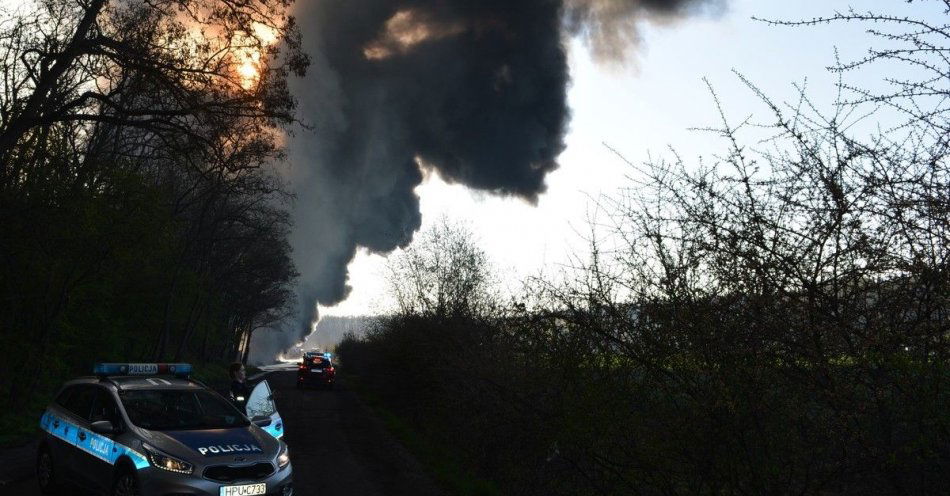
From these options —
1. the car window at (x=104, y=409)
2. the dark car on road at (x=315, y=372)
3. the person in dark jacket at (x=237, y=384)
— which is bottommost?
the car window at (x=104, y=409)

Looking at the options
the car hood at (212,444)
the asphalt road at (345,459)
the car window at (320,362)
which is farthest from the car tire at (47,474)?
the car window at (320,362)

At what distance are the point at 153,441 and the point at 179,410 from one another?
116cm

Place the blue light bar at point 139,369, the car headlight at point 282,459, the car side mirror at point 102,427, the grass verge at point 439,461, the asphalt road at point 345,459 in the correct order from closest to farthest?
1. the car side mirror at point 102,427
2. the car headlight at point 282,459
3. the blue light bar at point 139,369
4. the asphalt road at point 345,459
5. the grass verge at point 439,461

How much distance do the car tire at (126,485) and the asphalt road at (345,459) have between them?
2413 millimetres

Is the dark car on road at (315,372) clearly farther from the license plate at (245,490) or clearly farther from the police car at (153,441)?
the license plate at (245,490)

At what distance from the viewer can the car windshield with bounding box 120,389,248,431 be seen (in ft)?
29.2

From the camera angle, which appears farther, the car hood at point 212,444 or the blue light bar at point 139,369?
the blue light bar at point 139,369

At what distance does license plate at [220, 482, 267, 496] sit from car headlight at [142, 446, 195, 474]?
1.33ft

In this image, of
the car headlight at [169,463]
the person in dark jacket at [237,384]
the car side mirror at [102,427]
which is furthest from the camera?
the person in dark jacket at [237,384]

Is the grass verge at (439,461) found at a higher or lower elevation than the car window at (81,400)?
lower

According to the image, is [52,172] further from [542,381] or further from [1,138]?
[542,381]

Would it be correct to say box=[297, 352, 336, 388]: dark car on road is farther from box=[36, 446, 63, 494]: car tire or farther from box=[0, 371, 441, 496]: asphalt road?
box=[36, 446, 63, 494]: car tire

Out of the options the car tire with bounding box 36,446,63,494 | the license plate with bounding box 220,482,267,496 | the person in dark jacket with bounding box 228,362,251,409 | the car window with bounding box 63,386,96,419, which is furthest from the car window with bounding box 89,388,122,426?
the person in dark jacket with bounding box 228,362,251,409

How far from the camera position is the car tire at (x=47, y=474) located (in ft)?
31.7
